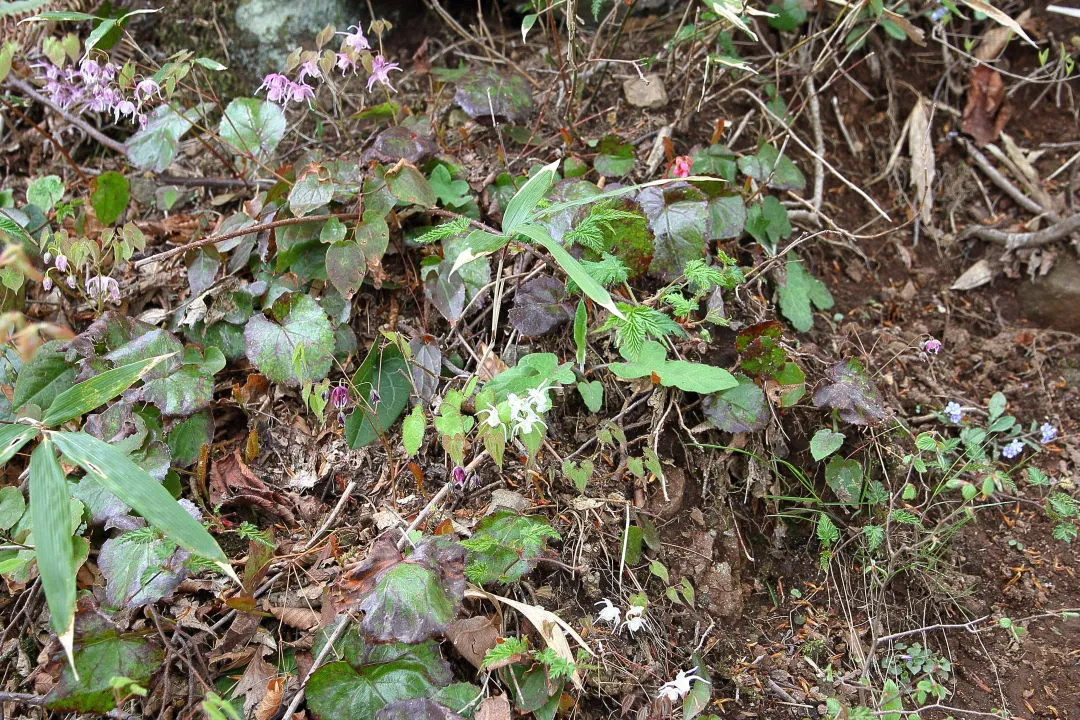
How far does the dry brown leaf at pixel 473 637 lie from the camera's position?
5.27 feet

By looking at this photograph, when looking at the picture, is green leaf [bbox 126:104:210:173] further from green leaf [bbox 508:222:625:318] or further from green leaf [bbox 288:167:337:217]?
green leaf [bbox 508:222:625:318]

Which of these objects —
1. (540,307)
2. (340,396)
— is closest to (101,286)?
(340,396)

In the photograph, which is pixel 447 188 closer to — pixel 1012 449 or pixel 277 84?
pixel 277 84

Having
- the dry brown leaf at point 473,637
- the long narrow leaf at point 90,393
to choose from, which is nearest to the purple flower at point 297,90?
the long narrow leaf at point 90,393

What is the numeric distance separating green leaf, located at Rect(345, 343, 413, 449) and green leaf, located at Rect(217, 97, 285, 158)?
745mm

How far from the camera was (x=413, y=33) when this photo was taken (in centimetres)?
278

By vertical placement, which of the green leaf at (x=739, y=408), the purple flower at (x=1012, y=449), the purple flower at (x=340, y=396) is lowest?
the purple flower at (x=1012, y=449)

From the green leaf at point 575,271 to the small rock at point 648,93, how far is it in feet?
3.83

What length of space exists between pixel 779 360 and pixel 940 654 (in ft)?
2.59

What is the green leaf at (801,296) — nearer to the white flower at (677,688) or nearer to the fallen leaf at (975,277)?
the fallen leaf at (975,277)

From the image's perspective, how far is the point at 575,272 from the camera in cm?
142

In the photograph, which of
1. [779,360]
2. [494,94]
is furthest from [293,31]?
[779,360]

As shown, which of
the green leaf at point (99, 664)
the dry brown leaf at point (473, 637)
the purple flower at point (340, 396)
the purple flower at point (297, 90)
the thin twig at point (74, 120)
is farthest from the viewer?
the thin twig at point (74, 120)

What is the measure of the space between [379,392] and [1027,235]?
2120mm
